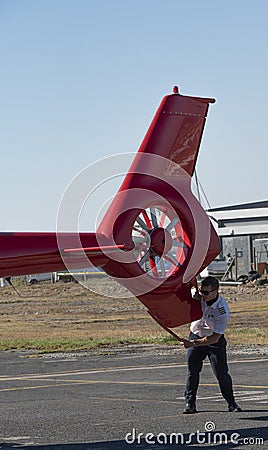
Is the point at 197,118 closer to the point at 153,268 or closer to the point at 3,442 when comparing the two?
the point at 153,268

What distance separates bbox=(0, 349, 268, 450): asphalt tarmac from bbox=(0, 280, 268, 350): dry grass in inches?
85.8

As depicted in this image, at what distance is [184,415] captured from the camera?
12.5 meters

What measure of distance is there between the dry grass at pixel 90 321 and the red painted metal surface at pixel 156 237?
2.14m

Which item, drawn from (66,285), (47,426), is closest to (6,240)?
(47,426)

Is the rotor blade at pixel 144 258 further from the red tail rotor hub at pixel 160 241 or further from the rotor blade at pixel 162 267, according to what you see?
the rotor blade at pixel 162 267

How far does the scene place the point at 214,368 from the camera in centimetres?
1295

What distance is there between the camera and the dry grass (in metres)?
26.4

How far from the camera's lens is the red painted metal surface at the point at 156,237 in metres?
10.9

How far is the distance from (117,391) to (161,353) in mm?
6640

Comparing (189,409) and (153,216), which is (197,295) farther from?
(189,409)

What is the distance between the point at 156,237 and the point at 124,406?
3394mm

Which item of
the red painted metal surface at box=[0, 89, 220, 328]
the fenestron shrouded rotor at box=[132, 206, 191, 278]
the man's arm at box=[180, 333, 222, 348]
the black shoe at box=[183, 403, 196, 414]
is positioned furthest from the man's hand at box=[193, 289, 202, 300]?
the black shoe at box=[183, 403, 196, 414]

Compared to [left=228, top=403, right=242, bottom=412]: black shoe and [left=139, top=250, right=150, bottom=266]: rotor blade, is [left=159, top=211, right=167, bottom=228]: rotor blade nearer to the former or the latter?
[left=139, top=250, right=150, bottom=266]: rotor blade

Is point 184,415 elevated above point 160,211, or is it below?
below
